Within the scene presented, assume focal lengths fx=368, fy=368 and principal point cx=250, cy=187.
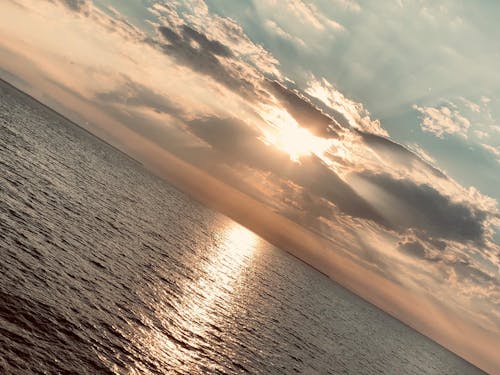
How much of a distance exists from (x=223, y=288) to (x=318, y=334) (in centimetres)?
2736

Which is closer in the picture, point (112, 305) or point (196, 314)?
point (112, 305)

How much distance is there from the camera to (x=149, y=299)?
144 ft

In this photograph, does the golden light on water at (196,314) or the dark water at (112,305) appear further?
the golden light on water at (196,314)

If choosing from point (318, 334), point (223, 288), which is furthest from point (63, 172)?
point (318, 334)

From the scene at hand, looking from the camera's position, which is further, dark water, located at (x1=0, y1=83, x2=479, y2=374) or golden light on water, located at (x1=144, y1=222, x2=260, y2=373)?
golden light on water, located at (x1=144, y1=222, x2=260, y2=373)

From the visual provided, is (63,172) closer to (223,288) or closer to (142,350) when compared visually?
(223,288)

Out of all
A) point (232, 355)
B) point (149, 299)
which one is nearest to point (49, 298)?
point (149, 299)

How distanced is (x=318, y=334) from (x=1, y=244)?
7055 cm

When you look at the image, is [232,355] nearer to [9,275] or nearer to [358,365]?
[9,275]

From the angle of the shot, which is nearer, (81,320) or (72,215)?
(81,320)

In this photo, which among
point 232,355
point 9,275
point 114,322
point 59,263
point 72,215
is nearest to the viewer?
point 9,275

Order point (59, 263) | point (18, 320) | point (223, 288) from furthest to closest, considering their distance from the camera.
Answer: point (223, 288) → point (59, 263) → point (18, 320)

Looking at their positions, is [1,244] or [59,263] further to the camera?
[59,263]

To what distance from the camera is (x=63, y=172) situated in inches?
4011
